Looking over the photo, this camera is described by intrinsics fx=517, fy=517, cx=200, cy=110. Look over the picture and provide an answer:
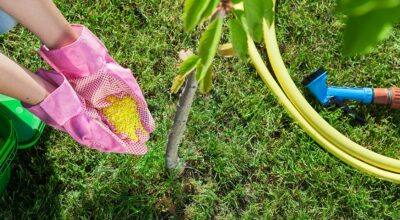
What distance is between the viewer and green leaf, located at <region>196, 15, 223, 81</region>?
896 millimetres

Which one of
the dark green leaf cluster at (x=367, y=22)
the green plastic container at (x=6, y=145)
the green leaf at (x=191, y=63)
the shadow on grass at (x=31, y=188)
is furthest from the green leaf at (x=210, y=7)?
the shadow on grass at (x=31, y=188)

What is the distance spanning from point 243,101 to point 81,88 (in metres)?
0.68

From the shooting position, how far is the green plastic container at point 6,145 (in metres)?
1.71

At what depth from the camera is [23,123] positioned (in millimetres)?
1886

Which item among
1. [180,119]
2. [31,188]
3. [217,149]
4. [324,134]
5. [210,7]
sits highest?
[210,7]

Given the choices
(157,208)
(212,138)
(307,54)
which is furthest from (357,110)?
(157,208)

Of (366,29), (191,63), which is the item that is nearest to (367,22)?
(366,29)

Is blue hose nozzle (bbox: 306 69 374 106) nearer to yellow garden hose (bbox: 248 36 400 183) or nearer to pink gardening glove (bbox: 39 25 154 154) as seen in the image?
yellow garden hose (bbox: 248 36 400 183)

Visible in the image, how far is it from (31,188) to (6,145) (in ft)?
1.06

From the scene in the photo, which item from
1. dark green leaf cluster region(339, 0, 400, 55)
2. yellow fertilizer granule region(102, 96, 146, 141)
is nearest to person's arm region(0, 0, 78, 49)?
yellow fertilizer granule region(102, 96, 146, 141)

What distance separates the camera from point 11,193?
1.96 m

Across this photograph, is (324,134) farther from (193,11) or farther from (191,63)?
(193,11)

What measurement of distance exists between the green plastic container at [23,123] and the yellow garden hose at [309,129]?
866mm

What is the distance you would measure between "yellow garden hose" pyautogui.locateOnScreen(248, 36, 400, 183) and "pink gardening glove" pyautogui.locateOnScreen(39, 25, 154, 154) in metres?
0.48
